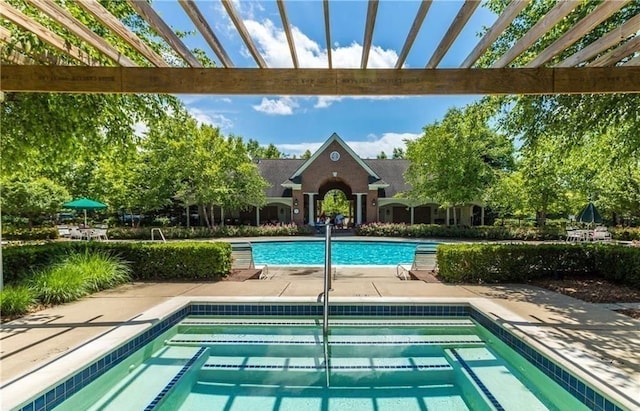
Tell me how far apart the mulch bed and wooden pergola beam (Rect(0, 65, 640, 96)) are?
4155 mm

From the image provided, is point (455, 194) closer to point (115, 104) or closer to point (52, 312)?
point (115, 104)

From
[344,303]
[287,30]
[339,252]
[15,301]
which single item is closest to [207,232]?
[339,252]

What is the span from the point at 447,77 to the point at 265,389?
450 cm

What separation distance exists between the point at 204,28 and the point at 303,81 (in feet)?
4.63

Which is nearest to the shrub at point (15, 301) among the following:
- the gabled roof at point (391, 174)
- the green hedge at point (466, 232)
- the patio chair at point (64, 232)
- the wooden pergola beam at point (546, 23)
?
the wooden pergola beam at point (546, 23)

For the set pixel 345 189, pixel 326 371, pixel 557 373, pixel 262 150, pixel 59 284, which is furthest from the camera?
pixel 262 150

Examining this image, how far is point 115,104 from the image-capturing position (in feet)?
25.4

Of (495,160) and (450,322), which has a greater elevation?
(495,160)

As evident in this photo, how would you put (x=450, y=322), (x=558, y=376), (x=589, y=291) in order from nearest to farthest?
(x=558, y=376) < (x=450, y=322) < (x=589, y=291)

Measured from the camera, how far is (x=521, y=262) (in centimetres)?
893

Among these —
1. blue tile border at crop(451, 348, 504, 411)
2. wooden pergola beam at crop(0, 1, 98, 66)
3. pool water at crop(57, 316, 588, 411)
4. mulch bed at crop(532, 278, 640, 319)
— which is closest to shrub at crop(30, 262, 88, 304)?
pool water at crop(57, 316, 588, 411)

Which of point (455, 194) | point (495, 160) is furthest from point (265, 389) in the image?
point (495, 160)

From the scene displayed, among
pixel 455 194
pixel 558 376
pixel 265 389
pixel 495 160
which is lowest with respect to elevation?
pixel 265 389

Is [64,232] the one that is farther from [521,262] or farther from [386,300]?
[521,262]
